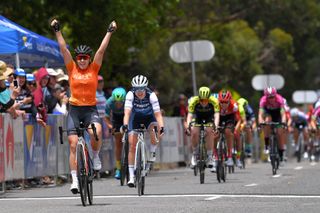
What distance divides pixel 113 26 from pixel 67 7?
44.4 feet

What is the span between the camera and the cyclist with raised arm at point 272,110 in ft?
84.8

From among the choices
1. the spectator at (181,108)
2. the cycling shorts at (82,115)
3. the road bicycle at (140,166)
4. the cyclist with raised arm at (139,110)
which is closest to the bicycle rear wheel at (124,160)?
the cyclist with raised arm at (139,110)

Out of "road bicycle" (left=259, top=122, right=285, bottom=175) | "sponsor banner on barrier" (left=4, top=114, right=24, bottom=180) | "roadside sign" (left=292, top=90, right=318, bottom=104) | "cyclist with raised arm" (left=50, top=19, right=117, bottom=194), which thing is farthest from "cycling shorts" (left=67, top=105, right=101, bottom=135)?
"roadside sign" (left=292, top=90, right=318, bottom=104)

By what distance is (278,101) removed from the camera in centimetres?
2608

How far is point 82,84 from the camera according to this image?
17359 millimetres

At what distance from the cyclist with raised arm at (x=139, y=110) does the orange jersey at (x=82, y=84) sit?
4.45ft

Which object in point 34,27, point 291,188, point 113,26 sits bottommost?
point 291,188

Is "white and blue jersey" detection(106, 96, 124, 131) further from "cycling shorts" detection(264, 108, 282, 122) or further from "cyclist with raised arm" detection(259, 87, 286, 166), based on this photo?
"cycling shorts" detection(264, 108, 282, 122)

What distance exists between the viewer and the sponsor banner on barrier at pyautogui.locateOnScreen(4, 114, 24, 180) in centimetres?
2042

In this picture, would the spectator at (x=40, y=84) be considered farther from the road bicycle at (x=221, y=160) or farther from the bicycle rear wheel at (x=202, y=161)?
the road bicycle at (x=221, y=160)

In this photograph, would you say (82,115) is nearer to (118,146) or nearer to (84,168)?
(84,168)

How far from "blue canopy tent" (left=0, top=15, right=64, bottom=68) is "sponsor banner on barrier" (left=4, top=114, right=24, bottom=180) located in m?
2.10

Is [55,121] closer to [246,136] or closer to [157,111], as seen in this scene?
[157,111]

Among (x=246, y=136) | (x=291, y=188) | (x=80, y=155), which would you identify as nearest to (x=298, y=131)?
(x=246, y=136)
